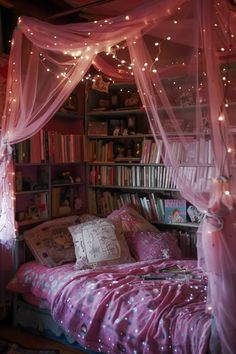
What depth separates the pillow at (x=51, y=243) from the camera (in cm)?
324

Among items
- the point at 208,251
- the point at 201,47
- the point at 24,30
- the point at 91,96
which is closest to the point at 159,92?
the point at 201,47

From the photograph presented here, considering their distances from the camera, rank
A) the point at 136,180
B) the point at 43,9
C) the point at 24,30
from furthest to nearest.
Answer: the point at 136,180
the point at 43,9
the point at 24,30

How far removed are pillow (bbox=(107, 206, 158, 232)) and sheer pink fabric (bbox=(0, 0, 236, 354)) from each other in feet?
3.52

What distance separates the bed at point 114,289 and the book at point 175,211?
0.18 meters

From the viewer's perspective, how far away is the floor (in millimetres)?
2828

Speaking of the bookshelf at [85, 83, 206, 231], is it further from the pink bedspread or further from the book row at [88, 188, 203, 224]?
the pink bedspread

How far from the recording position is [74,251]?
3.35 meters

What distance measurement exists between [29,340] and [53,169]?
1.66 m

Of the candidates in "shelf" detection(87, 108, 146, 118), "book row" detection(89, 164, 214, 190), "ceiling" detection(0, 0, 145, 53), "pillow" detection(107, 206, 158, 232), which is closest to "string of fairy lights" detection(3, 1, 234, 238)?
"ceiling" detection(0, 0, 145, 53)

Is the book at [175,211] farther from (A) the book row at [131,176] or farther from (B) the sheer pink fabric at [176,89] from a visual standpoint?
(B) the sheer pink fabric at [176,89]

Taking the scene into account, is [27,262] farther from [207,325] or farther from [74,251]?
[207,325]

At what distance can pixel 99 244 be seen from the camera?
3.18 m

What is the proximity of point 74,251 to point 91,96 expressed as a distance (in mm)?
1749

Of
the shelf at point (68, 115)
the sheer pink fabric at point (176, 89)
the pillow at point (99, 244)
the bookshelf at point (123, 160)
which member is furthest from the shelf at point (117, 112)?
the pillow at point (99, 244)
